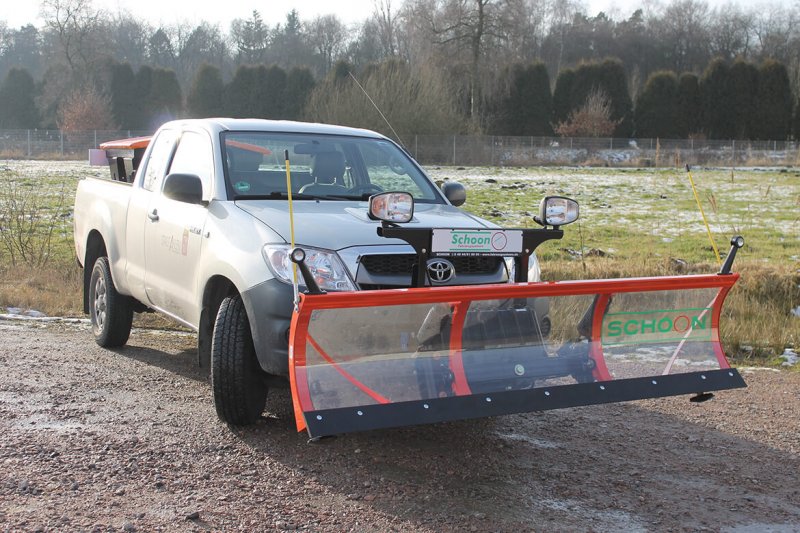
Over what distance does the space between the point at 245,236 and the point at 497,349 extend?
1.52 metres

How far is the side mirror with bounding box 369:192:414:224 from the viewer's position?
461cm

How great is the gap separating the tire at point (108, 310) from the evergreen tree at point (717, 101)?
2012 inches

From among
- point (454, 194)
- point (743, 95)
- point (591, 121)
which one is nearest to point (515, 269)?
point (454, 194)

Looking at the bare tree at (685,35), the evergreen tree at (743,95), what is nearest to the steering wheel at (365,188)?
the evergreen tree at (743,95)

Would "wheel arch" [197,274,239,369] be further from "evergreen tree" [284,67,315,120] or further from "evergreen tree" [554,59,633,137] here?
"evergreen tree" [554,59,633,137]

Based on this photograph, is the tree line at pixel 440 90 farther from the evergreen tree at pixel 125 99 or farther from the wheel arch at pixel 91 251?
the wheel arch at pixel 91 251

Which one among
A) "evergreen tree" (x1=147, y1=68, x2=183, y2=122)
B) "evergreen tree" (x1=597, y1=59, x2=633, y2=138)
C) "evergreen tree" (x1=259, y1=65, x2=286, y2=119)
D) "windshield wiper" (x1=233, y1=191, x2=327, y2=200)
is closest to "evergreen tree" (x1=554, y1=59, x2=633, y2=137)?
"evergreen tree" (x1=597, y1=59, x2=633, y2=138)

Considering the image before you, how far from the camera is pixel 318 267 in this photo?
485cm

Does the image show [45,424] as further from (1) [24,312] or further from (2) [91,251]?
(1) [24,312]

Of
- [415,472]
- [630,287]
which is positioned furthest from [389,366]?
[630,287]

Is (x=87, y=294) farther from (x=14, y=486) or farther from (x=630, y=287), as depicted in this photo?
(x=630, y=287)

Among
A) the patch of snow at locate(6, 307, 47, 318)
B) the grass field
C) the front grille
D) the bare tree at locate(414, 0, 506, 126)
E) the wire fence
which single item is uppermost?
the bare tree at locate(414, 0, 506, 126)

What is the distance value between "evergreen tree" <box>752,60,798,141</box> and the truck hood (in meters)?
52.6

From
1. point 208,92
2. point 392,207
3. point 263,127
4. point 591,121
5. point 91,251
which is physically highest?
point 208,92
